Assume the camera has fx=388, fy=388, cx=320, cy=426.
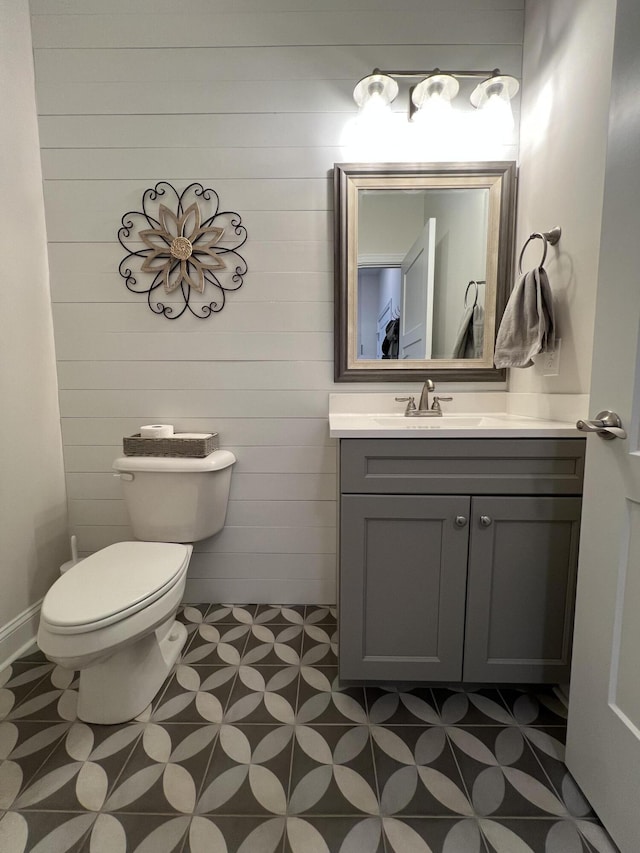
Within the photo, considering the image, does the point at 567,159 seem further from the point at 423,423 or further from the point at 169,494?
the point at 169,494

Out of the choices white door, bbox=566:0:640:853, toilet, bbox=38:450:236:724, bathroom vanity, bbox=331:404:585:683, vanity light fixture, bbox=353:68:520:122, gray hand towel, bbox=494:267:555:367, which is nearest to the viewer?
white door, bbox=566:0:640:853

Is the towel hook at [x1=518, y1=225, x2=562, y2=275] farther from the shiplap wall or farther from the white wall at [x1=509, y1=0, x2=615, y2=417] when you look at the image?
the shiplap wall

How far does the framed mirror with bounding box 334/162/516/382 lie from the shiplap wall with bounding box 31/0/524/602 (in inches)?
3.9

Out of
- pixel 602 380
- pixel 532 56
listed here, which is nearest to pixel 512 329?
pixel 602 380

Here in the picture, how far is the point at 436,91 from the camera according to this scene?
1403 millimetres

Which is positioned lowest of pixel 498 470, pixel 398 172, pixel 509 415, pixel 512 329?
pixel 498 470

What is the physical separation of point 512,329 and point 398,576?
0.92 meters

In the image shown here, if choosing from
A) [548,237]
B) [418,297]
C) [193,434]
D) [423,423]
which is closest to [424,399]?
[423,423]

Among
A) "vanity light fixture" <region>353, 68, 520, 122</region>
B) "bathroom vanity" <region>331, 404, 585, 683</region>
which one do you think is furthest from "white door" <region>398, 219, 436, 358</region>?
"bathroom vanity" <region>331, 404, 585, 683</region>

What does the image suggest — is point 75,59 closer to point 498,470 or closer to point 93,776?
point 498,470

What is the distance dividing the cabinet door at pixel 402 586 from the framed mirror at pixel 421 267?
66 cm

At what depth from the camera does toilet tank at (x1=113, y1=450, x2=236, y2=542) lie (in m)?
1.48

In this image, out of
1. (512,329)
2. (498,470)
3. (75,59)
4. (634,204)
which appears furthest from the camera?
(75,59)

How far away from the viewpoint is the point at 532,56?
144cm
